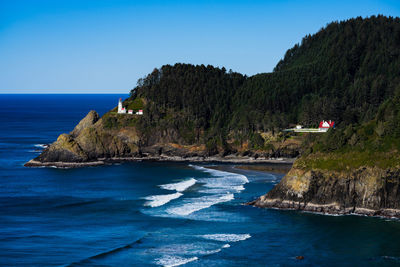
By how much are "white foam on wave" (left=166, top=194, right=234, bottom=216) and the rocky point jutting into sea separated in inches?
254

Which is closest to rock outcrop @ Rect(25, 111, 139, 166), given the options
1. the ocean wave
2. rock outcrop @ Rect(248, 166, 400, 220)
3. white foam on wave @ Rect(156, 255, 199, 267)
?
the ocean wave

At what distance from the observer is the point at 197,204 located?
73.2m

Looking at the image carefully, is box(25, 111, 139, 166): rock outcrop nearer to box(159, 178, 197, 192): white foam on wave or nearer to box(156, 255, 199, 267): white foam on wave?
box(159, 178, 197, 192): white foam on wave

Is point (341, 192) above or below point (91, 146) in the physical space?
below

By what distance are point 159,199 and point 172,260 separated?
28776 millimetres

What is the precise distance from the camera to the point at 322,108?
130000 millimetres

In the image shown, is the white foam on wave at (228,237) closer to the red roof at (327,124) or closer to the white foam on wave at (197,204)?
the white foam on wave at (197,204)

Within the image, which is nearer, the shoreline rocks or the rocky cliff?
the shoreline rocks

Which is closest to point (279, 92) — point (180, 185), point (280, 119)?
point (280, 119)

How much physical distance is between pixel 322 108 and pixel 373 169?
217 feet

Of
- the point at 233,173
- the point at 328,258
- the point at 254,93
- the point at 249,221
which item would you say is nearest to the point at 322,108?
the point at 254,93

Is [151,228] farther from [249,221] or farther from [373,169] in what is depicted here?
[373,169]

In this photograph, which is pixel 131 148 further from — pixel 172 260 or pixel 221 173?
pixel 172 260

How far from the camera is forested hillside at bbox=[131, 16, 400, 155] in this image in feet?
431
